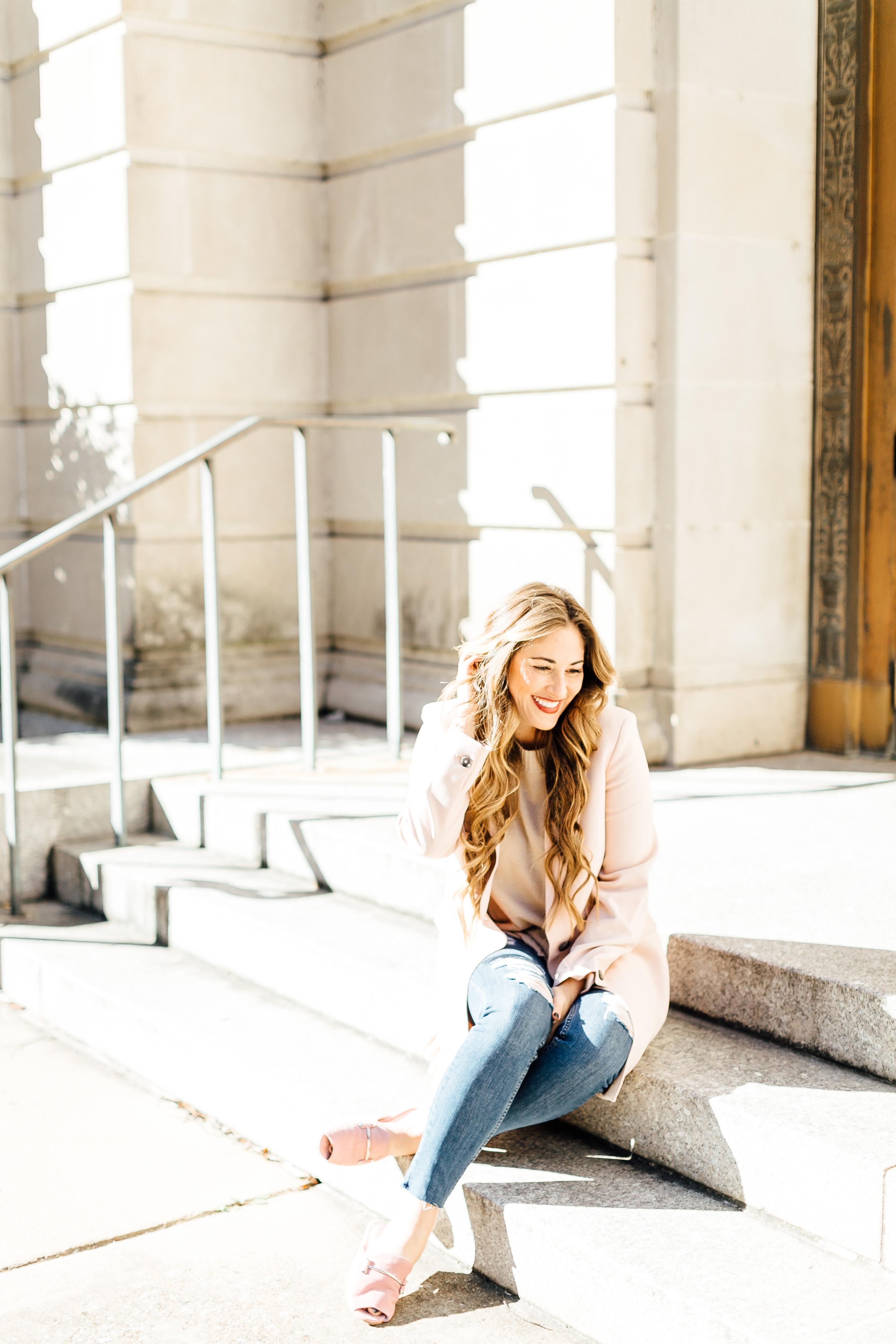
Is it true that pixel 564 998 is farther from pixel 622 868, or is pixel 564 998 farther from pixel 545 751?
pixel 545 751

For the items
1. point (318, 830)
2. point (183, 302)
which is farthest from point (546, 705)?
point (183, 302)

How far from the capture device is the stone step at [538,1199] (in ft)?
8.14

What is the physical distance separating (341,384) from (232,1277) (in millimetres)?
4476

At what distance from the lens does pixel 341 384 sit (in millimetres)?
6715

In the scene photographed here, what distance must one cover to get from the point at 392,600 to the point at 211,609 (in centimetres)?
61

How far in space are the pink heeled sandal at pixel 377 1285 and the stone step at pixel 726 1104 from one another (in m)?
0.56

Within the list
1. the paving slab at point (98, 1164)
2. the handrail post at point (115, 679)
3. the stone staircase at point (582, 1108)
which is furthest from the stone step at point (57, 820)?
the paving slab at point (98, 1164)

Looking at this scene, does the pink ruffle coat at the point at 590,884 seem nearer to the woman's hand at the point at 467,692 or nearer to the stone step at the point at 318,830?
the woman's hand at the point at 467,692

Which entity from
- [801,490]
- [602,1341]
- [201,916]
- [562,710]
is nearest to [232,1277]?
[602,1341]

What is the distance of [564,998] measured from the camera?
3.03 metres

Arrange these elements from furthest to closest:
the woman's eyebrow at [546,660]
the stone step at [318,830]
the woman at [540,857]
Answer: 1. the stone step at [318,830]
2. the woman's eyebrow at [546,660]
3. the woman at [540,857]

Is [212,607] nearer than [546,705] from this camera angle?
No

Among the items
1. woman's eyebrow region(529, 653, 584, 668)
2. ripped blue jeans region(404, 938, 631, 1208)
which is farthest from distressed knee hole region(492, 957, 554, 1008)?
woman's eyebrow region(529, 653, 584, 668)

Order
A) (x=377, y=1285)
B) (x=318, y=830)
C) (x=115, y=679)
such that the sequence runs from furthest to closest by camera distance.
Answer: (x=115, y=679)
(x=318, y=830)
(x=377, y=1285)
